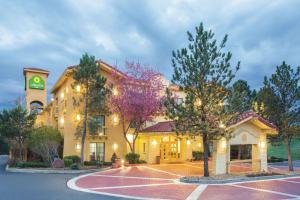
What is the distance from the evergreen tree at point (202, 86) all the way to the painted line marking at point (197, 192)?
287 cm

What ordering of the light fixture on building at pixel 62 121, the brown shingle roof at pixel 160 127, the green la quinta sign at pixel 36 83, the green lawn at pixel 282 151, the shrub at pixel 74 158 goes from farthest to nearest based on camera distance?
1. the green la quinta sign at pixel 36 83
2. the green lawn at pixel 282 151
3. the light fixture on building at pixel 62 121
4. the brown shingle roof at pixel 160 127
5. the shrub at pixel 74 158

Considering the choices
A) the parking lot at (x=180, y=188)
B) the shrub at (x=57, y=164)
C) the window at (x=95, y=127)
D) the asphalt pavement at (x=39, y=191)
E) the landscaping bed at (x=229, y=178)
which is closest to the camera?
the asphalt pavement at (x=39, y=191)

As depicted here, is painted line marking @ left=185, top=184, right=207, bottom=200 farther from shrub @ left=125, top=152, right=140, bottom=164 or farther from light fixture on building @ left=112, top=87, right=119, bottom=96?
light fixture on building @ left=112, top=87, right=119, bottom=96

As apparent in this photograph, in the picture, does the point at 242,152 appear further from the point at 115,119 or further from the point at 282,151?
the point at 115,119

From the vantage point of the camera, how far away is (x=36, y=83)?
43.5m

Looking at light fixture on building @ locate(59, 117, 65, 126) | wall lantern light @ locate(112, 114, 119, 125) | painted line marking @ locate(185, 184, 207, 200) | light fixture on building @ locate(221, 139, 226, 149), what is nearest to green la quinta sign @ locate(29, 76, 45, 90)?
light fixture on building @ locate(59, 117, 65, 126)

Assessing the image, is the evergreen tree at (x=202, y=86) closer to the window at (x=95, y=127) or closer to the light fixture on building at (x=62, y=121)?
the window at (x=95, y=127)

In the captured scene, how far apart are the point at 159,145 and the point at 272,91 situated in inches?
466

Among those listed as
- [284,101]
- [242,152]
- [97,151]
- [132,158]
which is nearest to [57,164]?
[97,151]

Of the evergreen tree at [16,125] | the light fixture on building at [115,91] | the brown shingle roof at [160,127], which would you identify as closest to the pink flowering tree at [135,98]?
the light fixture on building at [115,91]

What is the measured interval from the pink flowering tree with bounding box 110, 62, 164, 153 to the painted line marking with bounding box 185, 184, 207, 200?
39.0 ft

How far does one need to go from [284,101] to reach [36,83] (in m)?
34.3

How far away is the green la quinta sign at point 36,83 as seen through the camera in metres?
43.2

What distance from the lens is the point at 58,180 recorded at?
1791 centimetres
